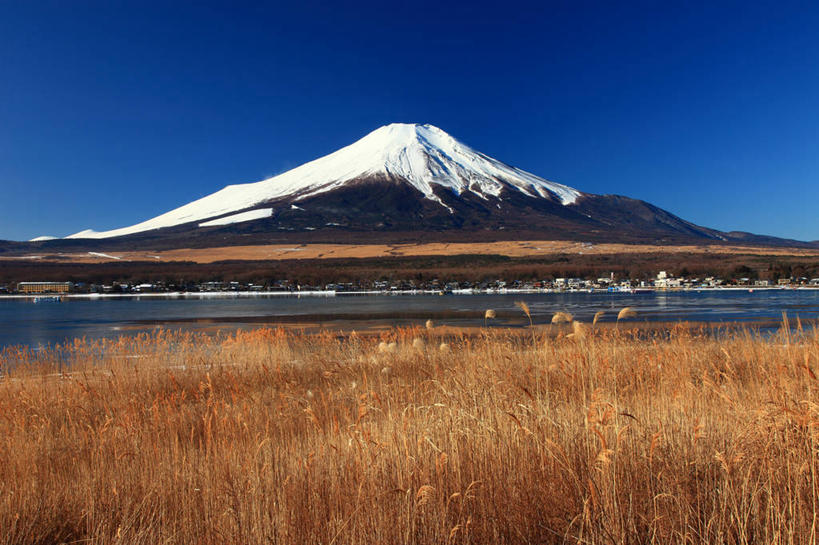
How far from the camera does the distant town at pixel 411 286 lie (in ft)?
218

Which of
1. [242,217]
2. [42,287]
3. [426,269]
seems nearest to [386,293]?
[426,269]

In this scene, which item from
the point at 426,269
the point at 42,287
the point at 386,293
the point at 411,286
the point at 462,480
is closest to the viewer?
the point at 462,480

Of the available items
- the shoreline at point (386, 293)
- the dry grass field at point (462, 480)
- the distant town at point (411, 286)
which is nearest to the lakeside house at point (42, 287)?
the distant town at point (411, 286)

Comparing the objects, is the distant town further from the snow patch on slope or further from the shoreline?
the snow patch on slope

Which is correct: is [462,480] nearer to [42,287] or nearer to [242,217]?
[42,287]

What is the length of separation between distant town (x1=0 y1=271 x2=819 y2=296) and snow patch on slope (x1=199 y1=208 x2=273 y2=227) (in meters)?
94.7

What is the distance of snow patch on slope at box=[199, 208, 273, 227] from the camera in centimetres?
17488

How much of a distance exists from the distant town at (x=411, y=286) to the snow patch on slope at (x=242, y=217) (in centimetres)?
9472

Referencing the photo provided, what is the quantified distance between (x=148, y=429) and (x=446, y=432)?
3.63 m

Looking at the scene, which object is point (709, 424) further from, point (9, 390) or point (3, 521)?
Answer: point (9, 390)

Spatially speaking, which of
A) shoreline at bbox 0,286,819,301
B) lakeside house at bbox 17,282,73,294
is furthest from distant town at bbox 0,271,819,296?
shoreline at bbox 0,286,819,301

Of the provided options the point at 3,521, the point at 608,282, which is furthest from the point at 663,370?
the point at 608,282

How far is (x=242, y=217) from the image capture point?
180 meters

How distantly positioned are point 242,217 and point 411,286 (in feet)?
395
